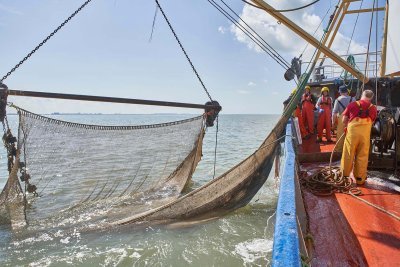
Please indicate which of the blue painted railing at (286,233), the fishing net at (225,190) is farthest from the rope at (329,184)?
the blue painted railing at (286,233)

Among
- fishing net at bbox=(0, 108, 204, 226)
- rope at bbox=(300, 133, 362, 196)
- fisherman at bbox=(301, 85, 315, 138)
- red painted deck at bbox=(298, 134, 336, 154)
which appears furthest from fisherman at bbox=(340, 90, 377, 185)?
fisherman at bbox=(301, 85, 315, 138)

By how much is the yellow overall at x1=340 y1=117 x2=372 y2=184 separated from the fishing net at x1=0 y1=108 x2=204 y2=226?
3.02 metres

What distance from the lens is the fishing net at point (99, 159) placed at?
536 cm

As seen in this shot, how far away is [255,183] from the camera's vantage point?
17.6ft

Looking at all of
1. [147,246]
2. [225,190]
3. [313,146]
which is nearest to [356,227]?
[225,190]

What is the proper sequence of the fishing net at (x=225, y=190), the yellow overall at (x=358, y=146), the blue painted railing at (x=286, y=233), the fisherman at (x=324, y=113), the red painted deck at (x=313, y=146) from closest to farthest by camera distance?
the blue painted railing at (x=286, y=233), the yellow overall at (x=358, y=146), the fishing net at (x=225, y=190), the red painted deck at (x=313, y=146), the fisherman at (x=324, y=113)

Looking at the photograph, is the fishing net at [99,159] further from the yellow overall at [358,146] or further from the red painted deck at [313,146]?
the yellow overall at [358,146]

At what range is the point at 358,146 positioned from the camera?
432 centimetres

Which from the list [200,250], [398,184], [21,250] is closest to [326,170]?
[398,184]

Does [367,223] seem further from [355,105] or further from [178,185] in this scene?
[178,185]

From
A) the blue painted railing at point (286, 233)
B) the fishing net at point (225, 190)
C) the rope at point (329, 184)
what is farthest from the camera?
the fishing net at point (225, 190)

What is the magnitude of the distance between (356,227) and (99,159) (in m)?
4.90

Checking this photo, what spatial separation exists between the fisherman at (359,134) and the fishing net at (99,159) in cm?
303

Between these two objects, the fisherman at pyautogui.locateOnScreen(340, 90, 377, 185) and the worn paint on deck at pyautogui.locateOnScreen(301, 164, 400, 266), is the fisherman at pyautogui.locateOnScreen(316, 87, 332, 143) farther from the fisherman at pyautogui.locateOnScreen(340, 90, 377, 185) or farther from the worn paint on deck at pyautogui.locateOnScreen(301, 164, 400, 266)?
the worn paint on deck at pyautogui.locateOnScreen(301, 164, 400, 266)
